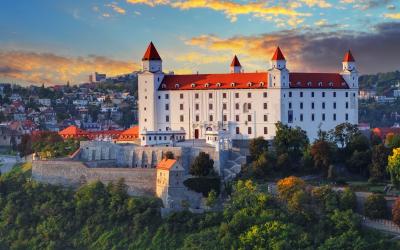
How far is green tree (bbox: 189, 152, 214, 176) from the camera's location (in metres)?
50.9

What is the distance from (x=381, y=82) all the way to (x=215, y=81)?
90.8m

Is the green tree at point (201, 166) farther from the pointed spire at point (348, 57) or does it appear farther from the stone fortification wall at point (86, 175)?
the pointed spire at point (348, 57)

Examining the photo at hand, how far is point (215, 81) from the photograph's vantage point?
61688mm

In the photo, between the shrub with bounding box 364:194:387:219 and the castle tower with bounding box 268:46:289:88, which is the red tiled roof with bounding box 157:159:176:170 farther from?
the castle tower with bounding box 268:46:289:88

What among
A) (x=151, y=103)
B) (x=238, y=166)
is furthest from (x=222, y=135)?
(x=151, y=103)

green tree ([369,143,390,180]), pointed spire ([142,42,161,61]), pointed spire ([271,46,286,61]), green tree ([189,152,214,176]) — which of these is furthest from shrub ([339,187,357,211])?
pointed spire ([142,42,161,61])

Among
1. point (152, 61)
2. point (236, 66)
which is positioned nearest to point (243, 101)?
point (236, 66)

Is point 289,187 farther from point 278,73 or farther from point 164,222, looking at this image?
point 278,73

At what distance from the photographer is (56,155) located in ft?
199

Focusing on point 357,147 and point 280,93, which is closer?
point 357,147

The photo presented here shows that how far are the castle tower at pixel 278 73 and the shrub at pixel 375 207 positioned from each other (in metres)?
15.3

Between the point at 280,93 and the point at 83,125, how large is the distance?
48179mm

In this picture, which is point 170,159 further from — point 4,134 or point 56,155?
point 4,134

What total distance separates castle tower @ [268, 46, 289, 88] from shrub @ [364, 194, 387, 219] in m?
15.3
